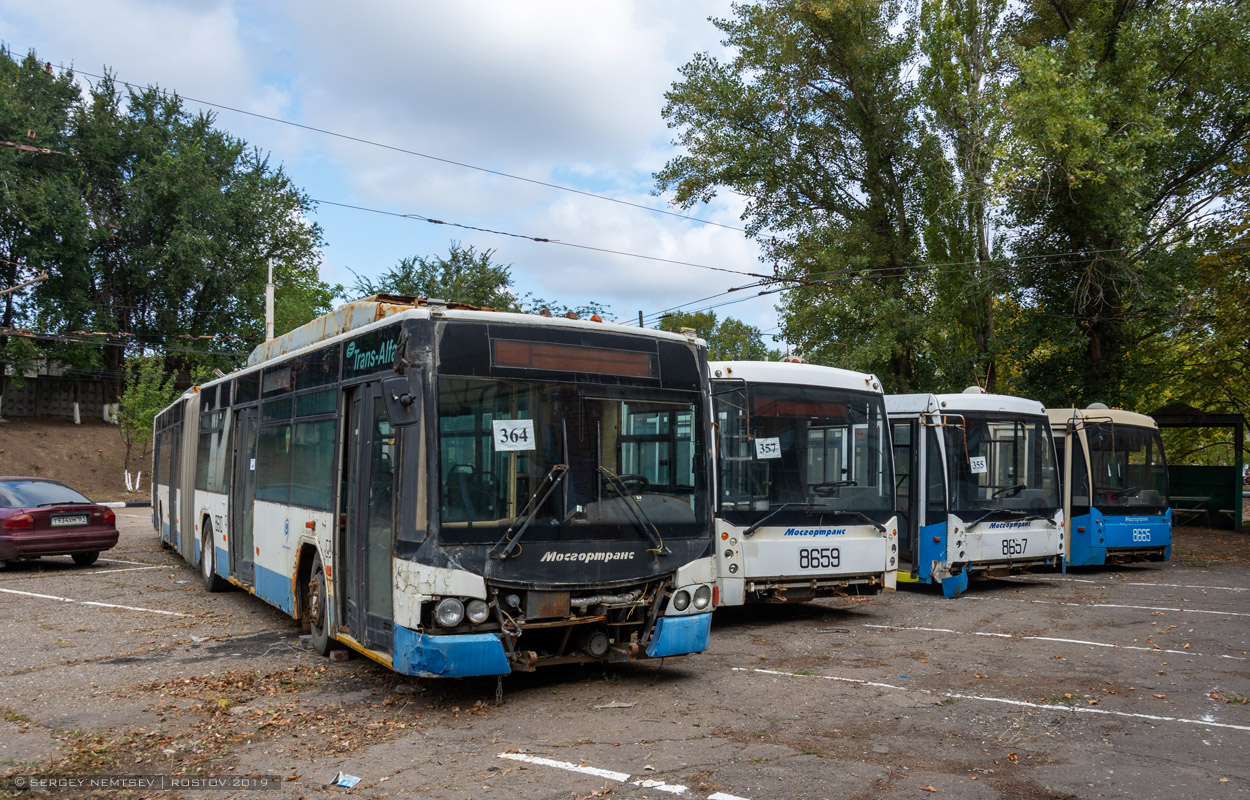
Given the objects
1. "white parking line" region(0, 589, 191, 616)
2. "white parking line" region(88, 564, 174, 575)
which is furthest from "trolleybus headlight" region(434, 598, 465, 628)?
"white parking line" region(88, 564, 174, 575)

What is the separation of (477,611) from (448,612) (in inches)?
8.2

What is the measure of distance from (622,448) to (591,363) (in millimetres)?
695

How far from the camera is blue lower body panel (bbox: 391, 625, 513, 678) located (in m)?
6.49

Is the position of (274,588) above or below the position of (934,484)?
below

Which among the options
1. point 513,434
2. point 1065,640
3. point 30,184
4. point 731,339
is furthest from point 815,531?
point 731,339

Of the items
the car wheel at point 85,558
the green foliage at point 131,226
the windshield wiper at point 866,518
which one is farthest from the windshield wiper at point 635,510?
the green foliage at point 131,226

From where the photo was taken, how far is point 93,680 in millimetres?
7922

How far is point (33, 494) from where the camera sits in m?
15.5

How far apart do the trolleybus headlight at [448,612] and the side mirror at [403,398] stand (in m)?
1.26

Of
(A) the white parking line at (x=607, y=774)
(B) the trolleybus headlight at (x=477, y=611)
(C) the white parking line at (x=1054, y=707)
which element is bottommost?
(C) the white parking line at (x=1054, y=707)

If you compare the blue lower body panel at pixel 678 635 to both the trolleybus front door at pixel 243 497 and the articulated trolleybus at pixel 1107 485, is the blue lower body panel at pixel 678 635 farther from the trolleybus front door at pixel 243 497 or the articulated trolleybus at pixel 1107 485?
the articulated trolleybus at pixel 1107 485

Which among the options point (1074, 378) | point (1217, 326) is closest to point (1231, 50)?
point (1217, 326)

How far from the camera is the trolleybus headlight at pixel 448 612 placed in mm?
6465

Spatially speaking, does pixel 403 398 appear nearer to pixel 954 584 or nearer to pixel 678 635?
pixel 678 635
